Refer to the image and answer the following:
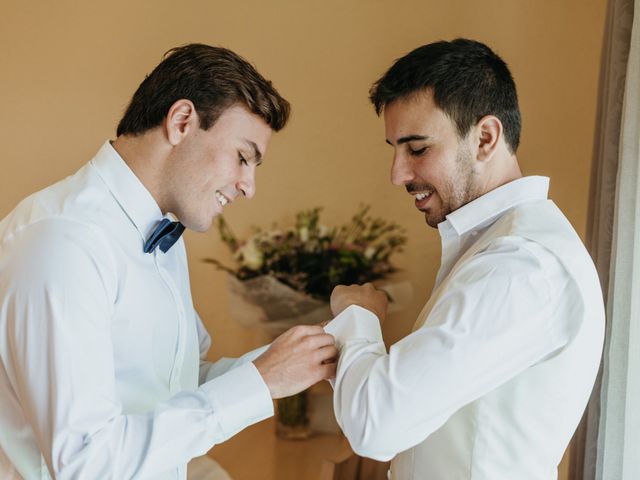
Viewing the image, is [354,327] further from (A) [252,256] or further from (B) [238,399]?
(A) [252,256]

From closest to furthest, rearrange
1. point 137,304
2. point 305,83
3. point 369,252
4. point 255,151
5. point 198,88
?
point 137,304
point 198,88
point 255,151
point 369,252
point 305,83

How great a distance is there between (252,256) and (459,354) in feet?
6.09

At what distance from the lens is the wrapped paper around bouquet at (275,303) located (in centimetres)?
294

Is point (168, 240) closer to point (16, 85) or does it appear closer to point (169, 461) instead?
point (169, 461)

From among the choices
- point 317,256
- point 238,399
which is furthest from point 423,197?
point 317,256

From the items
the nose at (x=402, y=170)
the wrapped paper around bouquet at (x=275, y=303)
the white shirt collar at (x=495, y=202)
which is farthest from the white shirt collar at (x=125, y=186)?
the wrapped paper around bouquet at (x=275, y=303)

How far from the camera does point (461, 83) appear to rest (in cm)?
154

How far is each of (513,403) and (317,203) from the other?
206 centimetres

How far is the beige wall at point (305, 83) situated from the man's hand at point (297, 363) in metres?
1.56

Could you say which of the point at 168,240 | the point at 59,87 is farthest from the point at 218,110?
the point at 59,87

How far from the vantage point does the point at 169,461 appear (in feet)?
4.32

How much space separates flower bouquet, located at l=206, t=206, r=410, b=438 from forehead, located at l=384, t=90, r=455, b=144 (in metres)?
1.45

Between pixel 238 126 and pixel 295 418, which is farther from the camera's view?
pixel 295 418

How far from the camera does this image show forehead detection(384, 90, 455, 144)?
1.54 meters
